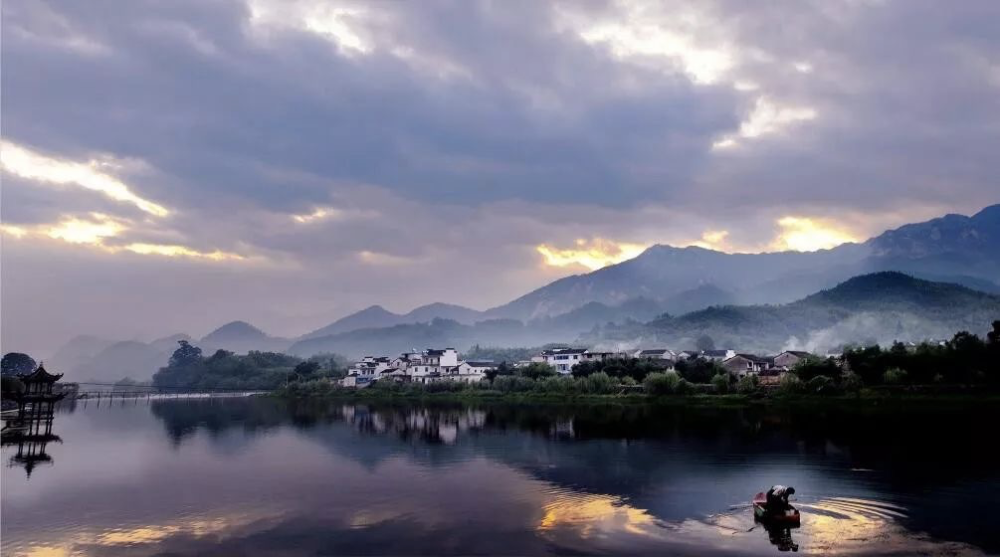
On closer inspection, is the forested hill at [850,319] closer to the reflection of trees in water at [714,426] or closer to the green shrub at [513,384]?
the green shrub at [513,384]

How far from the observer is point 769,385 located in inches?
2186

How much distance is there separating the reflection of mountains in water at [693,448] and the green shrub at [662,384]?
4.96 metres

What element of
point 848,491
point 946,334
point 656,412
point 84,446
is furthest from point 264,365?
point 946,334

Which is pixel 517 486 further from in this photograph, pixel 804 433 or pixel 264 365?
pixel 264 365

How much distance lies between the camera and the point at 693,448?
103 feet

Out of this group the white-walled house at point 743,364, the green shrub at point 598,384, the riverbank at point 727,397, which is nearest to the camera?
the riverbank at point 727,397

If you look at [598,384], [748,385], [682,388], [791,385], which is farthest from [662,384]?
[791,385]

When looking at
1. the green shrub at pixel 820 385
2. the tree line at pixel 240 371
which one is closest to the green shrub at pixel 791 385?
the green shrub at pixel 820 385

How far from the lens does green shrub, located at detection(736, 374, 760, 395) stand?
179 feet

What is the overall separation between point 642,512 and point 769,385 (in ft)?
134

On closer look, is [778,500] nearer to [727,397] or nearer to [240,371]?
[727,397]

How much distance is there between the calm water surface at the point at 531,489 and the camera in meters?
17.4

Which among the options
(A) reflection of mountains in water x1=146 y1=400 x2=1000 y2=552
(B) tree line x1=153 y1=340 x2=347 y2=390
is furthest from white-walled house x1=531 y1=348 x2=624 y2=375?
(B) tree line x1=153 y1=340 x2=347 y2=390

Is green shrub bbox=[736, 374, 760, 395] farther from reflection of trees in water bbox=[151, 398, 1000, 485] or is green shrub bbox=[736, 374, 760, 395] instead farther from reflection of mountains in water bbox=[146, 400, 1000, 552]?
reflection of mountains in water bbox=[146, 400, 1000, 552]
